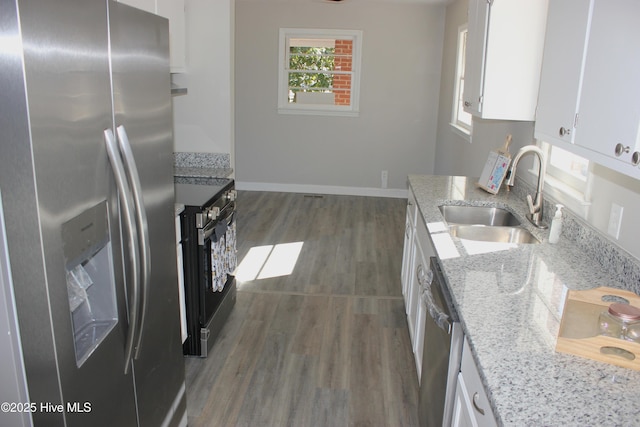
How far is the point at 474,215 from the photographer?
3.03 meters

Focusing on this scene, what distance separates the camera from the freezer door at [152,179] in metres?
1.61

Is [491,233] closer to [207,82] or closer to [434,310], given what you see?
[434,310]

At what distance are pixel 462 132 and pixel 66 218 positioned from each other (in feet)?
15.2

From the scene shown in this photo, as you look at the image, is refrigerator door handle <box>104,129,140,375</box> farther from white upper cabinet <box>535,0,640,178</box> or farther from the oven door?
white upper cabinet <box>535,0,640,178</box>

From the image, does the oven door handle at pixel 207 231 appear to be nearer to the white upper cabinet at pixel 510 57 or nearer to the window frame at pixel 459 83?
the white upper cabinet at pixel 510 57

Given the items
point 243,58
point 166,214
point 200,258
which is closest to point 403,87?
point 243,58

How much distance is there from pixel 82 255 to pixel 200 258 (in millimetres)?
1540

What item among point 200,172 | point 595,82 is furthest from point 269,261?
point 595,82

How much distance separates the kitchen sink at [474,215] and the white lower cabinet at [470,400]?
1.48 metres

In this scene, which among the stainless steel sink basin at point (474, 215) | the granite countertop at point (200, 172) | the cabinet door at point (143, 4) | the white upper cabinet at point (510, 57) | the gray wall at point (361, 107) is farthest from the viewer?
the gray wall at point (361, 107)

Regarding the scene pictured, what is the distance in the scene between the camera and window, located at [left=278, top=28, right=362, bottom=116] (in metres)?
6.89

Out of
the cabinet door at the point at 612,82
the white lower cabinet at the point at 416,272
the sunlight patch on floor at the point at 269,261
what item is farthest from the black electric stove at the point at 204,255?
the cabinet door at the point at 612,82

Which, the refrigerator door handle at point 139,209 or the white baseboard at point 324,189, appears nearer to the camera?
the refrigerator door handle at point 139,209

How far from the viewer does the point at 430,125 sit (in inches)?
276
